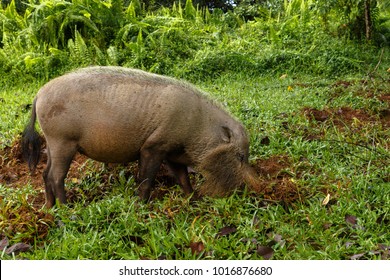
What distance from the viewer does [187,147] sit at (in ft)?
13.3

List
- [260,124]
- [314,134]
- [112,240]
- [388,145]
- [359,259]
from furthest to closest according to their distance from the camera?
[260,124]
[314,134]
[388,145]
[112,240]
[359,259]

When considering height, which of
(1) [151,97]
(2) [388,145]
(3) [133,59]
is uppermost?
(1) [151,97]

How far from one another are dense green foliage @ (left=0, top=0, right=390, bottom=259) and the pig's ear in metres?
0.47

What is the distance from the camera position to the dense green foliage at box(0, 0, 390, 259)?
10.7ft

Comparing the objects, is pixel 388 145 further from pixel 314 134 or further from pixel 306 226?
pixel 306 226

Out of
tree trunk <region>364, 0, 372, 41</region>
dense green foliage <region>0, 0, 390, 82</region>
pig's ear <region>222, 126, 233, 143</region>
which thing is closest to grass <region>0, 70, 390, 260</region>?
pig's ear <region>222, 126, 233, 143</region>

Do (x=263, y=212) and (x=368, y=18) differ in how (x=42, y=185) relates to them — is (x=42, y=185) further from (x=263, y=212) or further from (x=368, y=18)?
(x=368, y=18)

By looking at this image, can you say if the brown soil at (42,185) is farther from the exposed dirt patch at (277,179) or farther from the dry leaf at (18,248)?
the dry leaf at (18,248)

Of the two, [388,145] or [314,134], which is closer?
[388,145]

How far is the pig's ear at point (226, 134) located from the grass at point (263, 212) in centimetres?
46

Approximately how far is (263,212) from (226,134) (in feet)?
2.59

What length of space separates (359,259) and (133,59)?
604 cm

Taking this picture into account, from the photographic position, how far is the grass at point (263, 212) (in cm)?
314

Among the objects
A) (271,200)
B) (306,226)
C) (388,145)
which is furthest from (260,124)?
(306,226)
